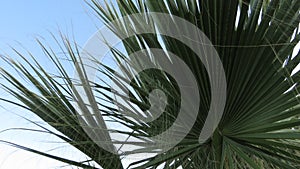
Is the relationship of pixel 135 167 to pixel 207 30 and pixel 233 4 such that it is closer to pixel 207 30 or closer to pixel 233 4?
pixel 207 30

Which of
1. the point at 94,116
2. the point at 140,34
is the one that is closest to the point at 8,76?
the point at 94,116

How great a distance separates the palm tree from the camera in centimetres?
151

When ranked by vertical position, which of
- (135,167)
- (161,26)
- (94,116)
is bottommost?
(135,167)

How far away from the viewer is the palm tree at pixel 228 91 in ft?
4.94

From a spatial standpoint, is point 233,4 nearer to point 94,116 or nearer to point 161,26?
point 161,26

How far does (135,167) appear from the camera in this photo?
1.59 meters

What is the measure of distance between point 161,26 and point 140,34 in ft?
0.35

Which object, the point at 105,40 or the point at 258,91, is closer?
the point at 258,91

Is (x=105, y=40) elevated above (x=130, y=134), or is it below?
above

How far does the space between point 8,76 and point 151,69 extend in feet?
1.99

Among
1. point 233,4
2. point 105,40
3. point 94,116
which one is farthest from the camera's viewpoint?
point 105,40

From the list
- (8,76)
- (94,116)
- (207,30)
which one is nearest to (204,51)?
(207,30)

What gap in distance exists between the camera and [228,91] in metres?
1.54

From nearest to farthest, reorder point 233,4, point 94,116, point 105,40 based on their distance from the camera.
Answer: point 233,4 < point 94,116 < point 105,40
